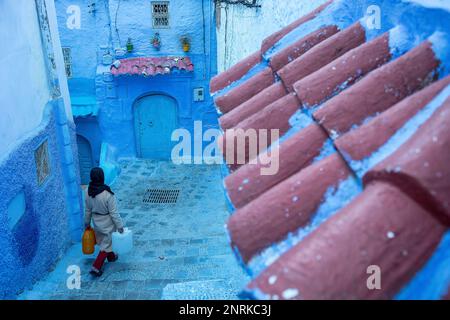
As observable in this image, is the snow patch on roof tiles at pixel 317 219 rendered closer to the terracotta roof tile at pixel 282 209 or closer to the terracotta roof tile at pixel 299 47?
the terracotta roof tile at pixel 282 209

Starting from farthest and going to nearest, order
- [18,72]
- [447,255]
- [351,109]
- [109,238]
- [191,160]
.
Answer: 1. [191,160]
2. [109,238]
3. [18,72]
4. [351,109]
5. [447,255]

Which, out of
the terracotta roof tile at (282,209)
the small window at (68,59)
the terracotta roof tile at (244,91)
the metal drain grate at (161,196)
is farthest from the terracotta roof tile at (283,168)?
the small window at (68,59)

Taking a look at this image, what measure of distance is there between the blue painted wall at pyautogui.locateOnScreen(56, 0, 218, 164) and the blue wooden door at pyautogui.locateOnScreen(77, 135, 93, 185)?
0.68 metres

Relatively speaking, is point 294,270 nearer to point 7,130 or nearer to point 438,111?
point 438,111

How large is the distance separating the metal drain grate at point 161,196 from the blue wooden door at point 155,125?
278 centimetres

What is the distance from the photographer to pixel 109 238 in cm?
561

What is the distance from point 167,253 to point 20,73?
11.7ft

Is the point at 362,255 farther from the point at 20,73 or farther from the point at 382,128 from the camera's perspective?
the point at 20,73

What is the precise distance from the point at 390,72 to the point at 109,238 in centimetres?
475

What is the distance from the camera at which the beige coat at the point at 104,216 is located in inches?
208

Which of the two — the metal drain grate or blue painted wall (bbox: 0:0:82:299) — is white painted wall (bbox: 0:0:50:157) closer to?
blue painted wall (bbox: 0:0:82:299)

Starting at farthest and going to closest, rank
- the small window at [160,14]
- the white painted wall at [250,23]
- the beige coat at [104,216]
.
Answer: the small window at [160,14] → the beige coat at [104,216] → the white painted wall at [250,23]

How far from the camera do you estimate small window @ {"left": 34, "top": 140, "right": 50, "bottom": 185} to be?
18.3 feet

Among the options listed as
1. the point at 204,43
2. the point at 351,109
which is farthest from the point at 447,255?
the point at 204,43
